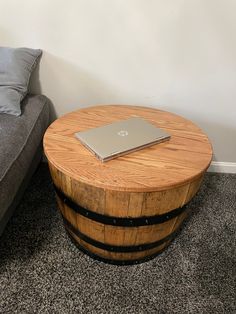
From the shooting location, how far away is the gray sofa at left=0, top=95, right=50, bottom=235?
1.04 metres

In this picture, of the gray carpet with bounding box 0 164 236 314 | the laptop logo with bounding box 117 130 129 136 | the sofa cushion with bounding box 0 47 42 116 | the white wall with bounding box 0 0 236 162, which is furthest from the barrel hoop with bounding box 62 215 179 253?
the white wall with bounding box 0 0 236 162

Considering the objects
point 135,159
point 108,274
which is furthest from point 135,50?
point 108,274

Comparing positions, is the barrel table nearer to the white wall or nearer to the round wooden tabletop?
the round wooden tabletop

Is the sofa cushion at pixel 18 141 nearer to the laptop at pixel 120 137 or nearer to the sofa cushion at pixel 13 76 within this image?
the sofa cushion at pixel 13 76

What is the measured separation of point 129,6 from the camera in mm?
1297

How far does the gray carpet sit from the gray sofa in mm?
189

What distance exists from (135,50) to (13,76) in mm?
674

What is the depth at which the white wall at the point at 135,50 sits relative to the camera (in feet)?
4.30

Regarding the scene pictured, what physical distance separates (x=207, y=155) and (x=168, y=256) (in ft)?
1.83

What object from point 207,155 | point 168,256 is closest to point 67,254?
point 168,256

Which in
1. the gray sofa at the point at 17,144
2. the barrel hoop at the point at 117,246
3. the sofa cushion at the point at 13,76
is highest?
the sofa cushion at the point at 13,76

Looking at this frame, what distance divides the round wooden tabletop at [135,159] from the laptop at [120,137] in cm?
2

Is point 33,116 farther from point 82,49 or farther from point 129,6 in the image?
point 129,6

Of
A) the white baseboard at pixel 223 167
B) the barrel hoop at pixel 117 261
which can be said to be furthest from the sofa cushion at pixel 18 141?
the white baseboard at pixel 223 167
